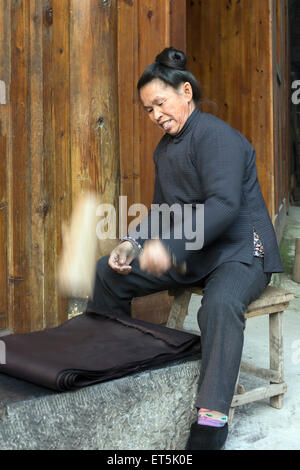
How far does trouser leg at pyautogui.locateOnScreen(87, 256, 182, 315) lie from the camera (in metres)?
2.54

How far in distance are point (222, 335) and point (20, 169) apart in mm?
1284

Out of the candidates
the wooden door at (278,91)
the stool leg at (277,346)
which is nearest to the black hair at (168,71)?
the stool leg at (277,346)

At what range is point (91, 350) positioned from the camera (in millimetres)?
2096

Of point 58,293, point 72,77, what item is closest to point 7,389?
point 58,293

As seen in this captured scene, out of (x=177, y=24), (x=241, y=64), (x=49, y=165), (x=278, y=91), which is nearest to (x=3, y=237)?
(x=49, y=165)

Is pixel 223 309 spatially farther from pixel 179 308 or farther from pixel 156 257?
pixel 179 308

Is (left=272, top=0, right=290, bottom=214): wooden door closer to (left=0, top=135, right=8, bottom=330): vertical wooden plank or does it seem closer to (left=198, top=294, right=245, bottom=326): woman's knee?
(left=0, top=135, right=8, bottom=330): vertical wooden plank

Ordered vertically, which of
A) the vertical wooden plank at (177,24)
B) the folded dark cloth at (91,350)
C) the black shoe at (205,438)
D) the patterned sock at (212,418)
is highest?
the vertical wooden plank at (177,24)

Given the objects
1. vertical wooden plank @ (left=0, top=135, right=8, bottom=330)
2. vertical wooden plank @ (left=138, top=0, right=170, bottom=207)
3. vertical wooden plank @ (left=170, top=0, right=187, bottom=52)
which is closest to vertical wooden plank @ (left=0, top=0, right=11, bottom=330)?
vertical wooden plank @ (left=0, top=135, right=8, bottom=330)

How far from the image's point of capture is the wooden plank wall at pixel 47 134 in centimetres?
275

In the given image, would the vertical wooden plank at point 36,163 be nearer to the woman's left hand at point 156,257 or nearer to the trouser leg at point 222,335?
the woman's left hand at point 156,257

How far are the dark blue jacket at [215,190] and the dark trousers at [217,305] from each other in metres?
0.07

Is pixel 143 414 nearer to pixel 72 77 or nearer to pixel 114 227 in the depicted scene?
pixel 114 227

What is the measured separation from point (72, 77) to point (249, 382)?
5.82 ft
